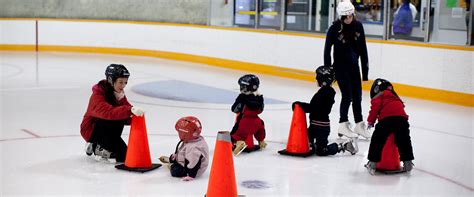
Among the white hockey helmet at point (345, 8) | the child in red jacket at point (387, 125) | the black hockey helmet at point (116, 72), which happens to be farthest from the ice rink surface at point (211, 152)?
the white hockey helmet at point (345, 8)

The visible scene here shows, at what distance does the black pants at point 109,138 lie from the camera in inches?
230

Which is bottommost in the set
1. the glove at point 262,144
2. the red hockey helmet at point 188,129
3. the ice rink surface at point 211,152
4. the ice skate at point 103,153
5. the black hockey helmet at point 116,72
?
the ice rink surface at point 211,152

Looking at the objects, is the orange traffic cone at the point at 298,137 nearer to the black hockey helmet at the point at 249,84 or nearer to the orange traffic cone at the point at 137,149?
the black hockey helmet at the point at 249,84

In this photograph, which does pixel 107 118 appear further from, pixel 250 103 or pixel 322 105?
pixel 322 105

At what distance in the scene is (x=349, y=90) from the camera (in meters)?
7.27

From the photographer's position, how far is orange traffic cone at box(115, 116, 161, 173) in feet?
18.3

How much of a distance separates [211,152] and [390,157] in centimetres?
163

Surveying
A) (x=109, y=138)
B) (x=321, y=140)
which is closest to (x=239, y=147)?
(x=321, y=140)

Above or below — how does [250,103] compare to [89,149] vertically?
above

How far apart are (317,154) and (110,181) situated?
1.95 m

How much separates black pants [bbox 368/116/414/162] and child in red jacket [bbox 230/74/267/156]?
111 cm

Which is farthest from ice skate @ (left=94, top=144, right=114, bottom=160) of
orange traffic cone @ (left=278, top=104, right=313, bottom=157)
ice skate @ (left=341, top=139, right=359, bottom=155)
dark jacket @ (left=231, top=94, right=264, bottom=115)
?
ice skate @ (left=341, top=139, right=359, bottom=155)

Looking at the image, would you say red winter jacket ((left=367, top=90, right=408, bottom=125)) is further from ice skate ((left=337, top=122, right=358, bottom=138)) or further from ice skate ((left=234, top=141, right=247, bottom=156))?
ice skate ((left=337, top=122, right=358, bottom=138))

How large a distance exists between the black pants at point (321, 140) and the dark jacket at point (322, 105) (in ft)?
0.28
